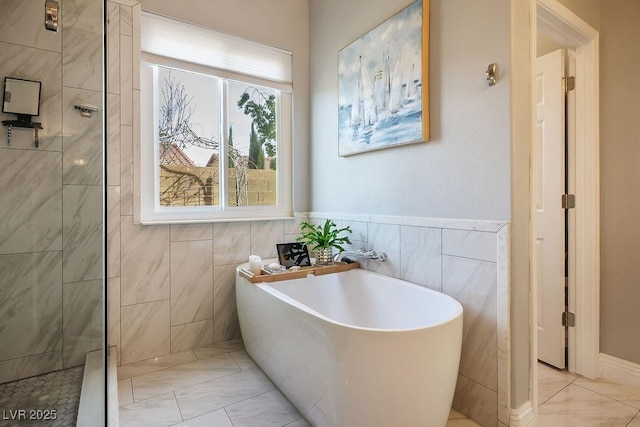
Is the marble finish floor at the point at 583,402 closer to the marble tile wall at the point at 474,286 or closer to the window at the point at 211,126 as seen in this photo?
the marble tile wall at the point at 474,286

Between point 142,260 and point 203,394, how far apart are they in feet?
3.17

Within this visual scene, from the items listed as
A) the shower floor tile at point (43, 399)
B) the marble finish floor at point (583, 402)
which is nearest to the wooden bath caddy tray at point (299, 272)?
the shower floor tile at point (43, 399)

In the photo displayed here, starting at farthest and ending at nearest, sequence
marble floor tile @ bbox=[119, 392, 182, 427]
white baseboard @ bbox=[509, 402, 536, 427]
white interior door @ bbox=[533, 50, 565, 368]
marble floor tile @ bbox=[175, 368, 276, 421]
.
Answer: white interior door @ bbox=[533, 50, 565, 368] < marble floor tile @ bbox=[175, 368, 276, 421] < marble floor tile @ bbox=[119, 392, 182, 427] < white baseboard @ bbox=[509, 402, 536, 427]

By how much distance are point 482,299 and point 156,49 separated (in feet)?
8.29

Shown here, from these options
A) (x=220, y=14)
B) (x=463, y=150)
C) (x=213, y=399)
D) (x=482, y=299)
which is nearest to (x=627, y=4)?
(x=463, y=150)

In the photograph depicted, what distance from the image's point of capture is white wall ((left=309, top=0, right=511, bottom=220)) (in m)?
1.53

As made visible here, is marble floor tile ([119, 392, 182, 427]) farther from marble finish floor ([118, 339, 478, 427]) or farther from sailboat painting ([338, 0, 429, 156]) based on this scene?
sailboat painting ([338, 0, 429, 156])

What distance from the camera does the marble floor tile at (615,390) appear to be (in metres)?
1.79

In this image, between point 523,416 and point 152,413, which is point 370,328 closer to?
point 523,416

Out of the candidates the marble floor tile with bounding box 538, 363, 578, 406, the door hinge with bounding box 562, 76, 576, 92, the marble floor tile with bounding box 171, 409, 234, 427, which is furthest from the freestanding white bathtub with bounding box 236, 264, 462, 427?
the door hinge with bounding box 562, 76, 576, 92

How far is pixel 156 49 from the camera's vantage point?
2268 millimetres

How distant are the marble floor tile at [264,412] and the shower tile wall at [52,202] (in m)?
0.94

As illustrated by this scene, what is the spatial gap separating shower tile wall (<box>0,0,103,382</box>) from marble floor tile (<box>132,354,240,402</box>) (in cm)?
38

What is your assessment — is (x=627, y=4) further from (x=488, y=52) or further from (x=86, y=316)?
(x=86, y=316)
